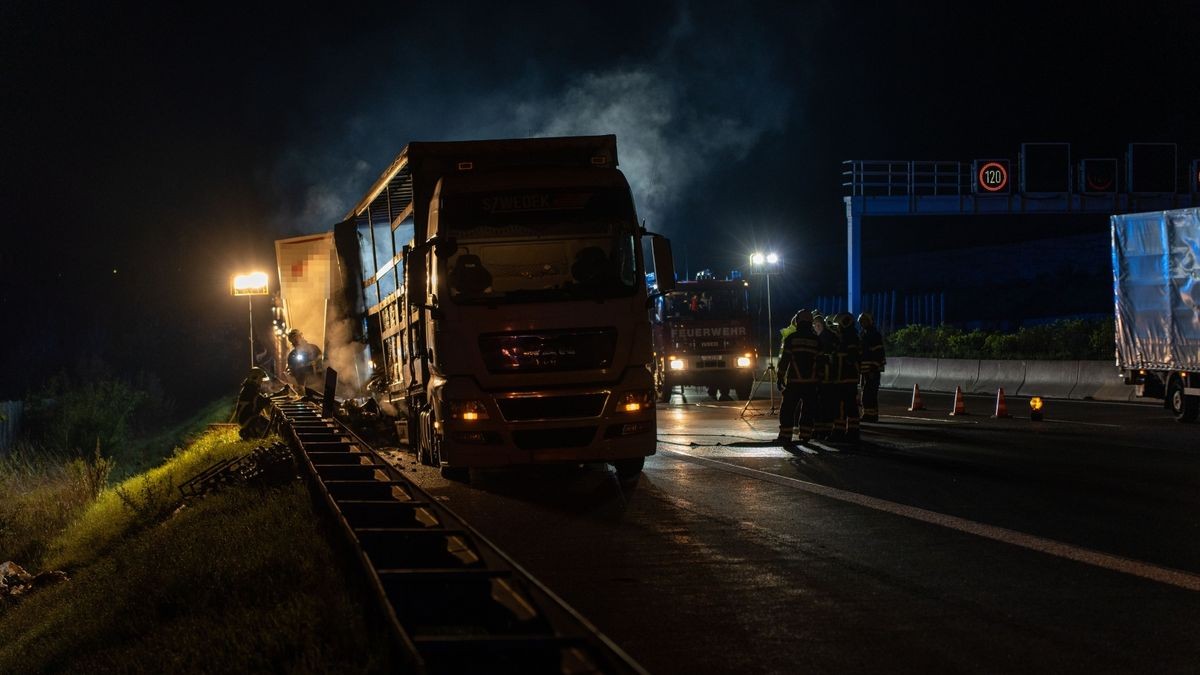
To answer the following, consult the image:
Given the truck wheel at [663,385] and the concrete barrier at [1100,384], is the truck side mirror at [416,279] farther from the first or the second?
the concrete barrier at [1100,384]

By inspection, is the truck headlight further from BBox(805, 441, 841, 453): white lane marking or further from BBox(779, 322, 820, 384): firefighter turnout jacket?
BBox(779, 322, 820, 384): firefighter turnout jacket

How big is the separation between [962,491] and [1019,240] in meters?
73.5

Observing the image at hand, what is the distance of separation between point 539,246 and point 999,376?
20942 mm

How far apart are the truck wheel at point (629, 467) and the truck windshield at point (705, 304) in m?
16.1

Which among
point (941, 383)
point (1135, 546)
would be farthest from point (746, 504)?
point (941, 383)

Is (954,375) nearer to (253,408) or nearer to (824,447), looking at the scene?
(824,447)

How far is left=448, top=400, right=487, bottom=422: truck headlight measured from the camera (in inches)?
518

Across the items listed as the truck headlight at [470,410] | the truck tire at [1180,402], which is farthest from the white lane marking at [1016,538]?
the truck tire at [1180,402]

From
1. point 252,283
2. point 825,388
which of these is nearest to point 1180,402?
point 825,388

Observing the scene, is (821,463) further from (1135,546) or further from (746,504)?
(1135,546)

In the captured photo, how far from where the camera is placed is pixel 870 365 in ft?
70.5

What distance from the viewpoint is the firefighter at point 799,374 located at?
1819cm

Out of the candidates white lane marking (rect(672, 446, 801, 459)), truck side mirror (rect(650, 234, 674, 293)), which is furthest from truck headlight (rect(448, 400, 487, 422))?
white lane marking (rect(672, 446, 801, 459))

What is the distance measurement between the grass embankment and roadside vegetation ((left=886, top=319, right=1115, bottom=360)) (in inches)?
1032
